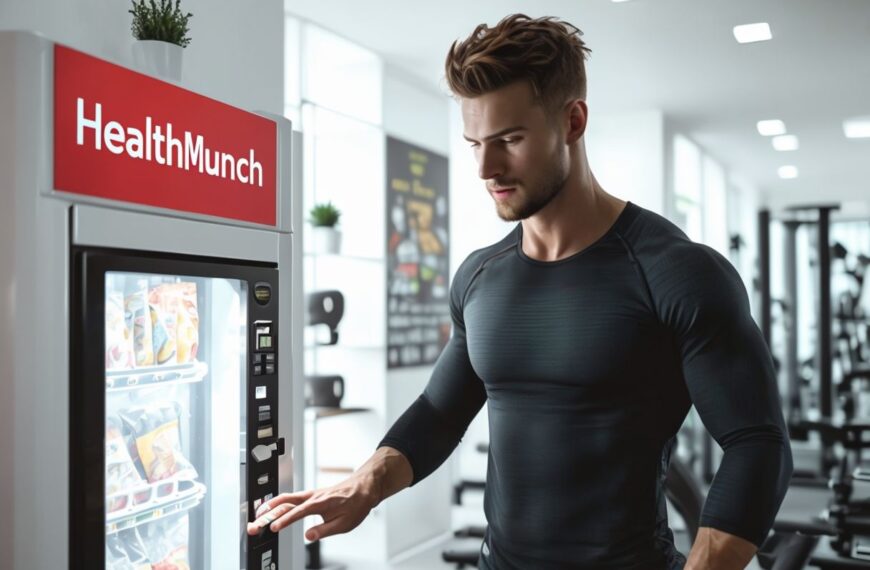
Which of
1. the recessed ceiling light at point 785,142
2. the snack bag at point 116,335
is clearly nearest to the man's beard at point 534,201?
the snack bag at point 116,335

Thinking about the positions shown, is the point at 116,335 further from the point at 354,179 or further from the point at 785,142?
the point at 785,142

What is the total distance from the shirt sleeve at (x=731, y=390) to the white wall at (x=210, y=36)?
119 cm

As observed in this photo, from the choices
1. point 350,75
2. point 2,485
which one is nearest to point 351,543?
point 350,75

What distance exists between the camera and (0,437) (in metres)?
1.40

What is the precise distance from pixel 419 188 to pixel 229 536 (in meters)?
3.46

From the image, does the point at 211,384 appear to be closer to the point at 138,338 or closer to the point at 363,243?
the point at 138,338

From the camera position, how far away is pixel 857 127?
719cm

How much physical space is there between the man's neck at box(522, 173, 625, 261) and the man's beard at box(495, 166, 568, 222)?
0.10 feet

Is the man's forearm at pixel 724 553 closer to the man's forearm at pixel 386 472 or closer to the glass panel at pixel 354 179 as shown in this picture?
the man's forearm at pixel 386 472

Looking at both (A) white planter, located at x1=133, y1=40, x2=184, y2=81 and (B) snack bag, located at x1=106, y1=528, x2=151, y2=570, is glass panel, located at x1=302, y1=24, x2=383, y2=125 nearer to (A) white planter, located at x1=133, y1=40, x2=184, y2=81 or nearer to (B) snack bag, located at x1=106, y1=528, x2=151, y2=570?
(A) white planter, located at x1=133, y1=40, x2=184, y2=81

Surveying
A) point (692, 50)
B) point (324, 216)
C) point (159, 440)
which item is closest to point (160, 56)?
point (159, 440)

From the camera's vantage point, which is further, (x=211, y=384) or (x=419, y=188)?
(x=419, y=188)

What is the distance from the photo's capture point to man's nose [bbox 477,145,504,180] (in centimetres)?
138

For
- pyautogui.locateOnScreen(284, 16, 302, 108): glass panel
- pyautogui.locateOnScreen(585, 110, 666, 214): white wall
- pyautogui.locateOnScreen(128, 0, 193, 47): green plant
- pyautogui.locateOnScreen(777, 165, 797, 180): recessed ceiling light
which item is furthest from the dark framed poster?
pyautogui.locateOnScreen(777, 165, 797, 180): recessed ceiling light
